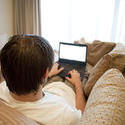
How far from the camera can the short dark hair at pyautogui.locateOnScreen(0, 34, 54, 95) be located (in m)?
0.58

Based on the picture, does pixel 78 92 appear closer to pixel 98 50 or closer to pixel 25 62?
pixel 25 62

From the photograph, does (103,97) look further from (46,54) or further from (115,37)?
(115,37)

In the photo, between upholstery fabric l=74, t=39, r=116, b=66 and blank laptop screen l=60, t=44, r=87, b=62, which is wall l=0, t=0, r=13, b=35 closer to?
blank laptop screen l=60, t=44, r=87, b=62

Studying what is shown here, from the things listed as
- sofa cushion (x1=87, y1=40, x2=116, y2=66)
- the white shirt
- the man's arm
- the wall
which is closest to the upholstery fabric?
sofa cushion (x1=87, y1=40, x2=116, y2=66)

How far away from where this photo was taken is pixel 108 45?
1.90 meters

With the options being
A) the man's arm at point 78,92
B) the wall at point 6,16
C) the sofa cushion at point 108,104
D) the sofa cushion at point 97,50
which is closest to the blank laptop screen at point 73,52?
the sofa cushion at point 97,50

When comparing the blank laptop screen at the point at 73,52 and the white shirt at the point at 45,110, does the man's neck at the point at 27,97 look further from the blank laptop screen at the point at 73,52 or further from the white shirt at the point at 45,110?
the blank laptop screen at the point at 73,52

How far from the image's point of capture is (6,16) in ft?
10.2

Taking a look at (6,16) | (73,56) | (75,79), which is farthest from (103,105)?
(6,16)

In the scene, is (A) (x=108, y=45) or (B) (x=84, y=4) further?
(B) (x=84, y=4)

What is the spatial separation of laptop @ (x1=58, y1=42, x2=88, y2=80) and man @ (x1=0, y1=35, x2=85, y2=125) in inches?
41.2

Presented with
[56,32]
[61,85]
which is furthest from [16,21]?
[61,85]

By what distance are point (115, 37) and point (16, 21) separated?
83.9 inches

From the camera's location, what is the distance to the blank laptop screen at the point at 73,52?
181 centimetres
